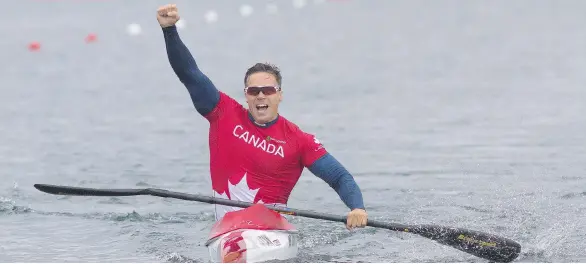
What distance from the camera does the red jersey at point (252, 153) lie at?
31.7 ft

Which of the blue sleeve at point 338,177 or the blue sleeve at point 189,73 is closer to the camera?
the blue sleeve at point 189,73

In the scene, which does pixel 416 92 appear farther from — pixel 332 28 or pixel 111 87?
pixel 332 28

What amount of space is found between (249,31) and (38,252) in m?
29.7

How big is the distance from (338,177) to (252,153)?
76 cm

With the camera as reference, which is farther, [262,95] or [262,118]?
[262,118]

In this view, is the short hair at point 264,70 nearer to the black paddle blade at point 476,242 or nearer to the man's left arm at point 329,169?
the man's left arm at point 329,169

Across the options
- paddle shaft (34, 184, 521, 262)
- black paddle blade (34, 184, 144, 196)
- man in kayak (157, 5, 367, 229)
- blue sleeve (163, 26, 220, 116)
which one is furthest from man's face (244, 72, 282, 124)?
black paddle blade (34, 184, 144, 196)

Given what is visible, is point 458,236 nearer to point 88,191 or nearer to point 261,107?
point 261,107

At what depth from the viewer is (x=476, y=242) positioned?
9484mm

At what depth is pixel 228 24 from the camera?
43000 millimetres

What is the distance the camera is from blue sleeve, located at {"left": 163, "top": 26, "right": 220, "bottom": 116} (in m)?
9.16

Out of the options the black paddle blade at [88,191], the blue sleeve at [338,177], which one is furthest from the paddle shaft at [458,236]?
the black paddle blade at [88,191]

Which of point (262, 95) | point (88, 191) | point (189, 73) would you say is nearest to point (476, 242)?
point (262, 95)

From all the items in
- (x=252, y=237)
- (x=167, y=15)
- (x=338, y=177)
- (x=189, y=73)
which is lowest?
(x=252, y=237)
